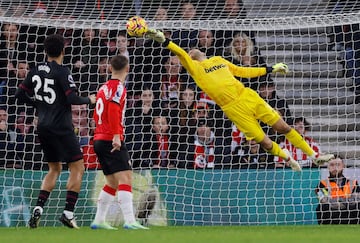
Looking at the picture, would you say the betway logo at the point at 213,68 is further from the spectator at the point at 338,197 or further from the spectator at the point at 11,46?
the spectator at the point at 11,46

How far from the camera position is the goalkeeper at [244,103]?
12.0 meters

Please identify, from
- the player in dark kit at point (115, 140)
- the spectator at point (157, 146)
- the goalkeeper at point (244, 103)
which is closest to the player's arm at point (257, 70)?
the goalkeeper at point (244, 103)

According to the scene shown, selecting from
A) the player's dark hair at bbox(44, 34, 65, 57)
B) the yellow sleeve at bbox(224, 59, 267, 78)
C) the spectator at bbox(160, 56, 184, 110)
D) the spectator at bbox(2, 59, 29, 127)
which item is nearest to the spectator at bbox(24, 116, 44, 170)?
the spectator at bbox(2, 59, 29, 127)

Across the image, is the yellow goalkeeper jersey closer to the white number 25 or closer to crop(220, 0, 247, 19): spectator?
the white number 25

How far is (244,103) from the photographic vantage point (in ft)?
40.0

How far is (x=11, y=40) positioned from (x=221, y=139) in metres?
3.25

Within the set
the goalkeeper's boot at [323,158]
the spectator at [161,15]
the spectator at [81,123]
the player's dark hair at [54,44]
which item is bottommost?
the goalkeeper's boot at [323,158]

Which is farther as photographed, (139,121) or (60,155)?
(139,121)

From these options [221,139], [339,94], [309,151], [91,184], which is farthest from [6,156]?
[339,94]

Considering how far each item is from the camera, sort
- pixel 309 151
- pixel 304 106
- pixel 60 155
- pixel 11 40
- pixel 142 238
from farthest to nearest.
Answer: pixel 304 106 → pixel 11 40 → pixel 309 151 → pixel 60 155 → pixel 142 238

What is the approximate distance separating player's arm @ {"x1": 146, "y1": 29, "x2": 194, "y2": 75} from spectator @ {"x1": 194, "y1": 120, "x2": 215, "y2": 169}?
1748 millimetres

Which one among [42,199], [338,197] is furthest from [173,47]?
[338,197]

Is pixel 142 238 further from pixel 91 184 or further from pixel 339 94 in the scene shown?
pixel 339 94

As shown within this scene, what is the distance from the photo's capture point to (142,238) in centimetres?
808
